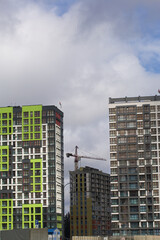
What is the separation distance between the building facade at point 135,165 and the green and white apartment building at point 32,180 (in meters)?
26.1

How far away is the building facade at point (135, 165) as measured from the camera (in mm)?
176125

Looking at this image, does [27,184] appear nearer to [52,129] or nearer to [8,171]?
[8,171]

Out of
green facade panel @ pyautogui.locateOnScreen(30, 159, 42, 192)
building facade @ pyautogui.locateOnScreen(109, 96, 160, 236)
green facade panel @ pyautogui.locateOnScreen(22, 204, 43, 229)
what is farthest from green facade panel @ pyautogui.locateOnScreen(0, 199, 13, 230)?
building facade @ pyautogui.locateOnScreen(109, 96, 160, 236)

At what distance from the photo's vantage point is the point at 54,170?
641 ft

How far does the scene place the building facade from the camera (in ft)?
578

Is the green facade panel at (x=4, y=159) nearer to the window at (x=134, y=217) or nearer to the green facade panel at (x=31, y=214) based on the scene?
the green facade panel at (x=31, y=214)

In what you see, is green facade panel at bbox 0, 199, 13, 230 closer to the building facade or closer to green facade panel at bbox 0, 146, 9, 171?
green facade panel at bbox 0, 146, 9, 171

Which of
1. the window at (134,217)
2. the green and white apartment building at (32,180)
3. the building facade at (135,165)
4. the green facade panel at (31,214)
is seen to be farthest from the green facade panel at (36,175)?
the window at (134,217)

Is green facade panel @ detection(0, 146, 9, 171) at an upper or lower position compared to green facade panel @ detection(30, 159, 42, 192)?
upper

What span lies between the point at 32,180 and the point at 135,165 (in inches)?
1666

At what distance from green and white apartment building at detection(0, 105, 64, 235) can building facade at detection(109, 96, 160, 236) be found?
26098 millimetres

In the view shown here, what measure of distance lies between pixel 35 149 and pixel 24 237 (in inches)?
5319

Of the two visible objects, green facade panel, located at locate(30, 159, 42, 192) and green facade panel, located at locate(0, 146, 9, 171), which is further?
green facade panel, located at locate(0, 146, 9, 171)

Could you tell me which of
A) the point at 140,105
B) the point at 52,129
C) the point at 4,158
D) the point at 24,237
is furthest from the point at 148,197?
the point at 24,237
